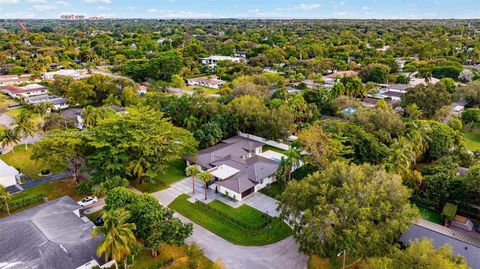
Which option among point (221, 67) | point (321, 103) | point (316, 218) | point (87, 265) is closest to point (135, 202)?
point (87, 265)

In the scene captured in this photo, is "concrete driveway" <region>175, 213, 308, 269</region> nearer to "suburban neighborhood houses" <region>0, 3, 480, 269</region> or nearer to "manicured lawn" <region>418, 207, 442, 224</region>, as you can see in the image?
"suburban neighborhood houses" <region>0, 3, 480, 269</region>

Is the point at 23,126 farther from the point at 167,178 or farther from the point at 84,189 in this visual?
the point at 167,178

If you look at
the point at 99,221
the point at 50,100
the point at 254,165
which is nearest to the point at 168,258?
the point at 99,221

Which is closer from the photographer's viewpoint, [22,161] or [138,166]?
[138,166]

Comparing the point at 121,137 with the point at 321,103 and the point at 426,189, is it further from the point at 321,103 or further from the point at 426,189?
the point at 321,103

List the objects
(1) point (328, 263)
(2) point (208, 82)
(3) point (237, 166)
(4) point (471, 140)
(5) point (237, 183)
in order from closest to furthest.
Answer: (1) point (328, 263) → (5) point (237, 183) → (3) point (237, 166) → (4) point (471, 140) → (2) point (208, 82)

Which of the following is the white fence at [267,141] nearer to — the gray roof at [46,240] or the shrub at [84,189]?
the shrub at [84,189]
